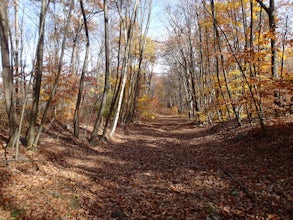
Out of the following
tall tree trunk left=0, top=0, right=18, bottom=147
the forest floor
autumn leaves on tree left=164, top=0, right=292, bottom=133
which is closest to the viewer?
the forest floor

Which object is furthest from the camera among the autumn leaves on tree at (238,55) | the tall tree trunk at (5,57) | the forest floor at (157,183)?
the autumn leaves on tree at (238,55)

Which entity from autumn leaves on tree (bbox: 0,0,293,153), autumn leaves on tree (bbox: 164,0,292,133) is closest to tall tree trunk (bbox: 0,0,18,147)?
Answer: autumn leaves on tree (bbox: 0,0,293,153)

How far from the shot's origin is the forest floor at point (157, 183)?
4.35 m

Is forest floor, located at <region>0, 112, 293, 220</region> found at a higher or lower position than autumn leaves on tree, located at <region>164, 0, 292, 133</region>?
lower

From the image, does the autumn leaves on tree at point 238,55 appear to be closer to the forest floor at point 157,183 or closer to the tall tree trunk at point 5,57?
the forest floor at point 157,183

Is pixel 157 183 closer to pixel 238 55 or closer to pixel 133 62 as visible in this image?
pixel 238 55

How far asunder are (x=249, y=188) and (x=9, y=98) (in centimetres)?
716

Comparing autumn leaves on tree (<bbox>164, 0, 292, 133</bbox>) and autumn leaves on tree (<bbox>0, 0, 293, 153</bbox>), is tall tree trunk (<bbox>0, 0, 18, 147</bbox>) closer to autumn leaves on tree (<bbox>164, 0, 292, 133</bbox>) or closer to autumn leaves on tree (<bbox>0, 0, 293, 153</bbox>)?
autumn leaves on tree (<bbox>0, 0, 293, 153</bbox>)

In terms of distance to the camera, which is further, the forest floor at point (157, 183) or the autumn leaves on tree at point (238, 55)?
the autumn leaves on tree at point (238, 55)

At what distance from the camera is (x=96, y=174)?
22.7 ft

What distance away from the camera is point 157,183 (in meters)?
6.21

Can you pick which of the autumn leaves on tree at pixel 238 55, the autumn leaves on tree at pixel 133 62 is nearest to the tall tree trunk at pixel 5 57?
the autumn leaves on tree at pixel 133 62

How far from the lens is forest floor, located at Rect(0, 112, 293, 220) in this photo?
14.3 ft

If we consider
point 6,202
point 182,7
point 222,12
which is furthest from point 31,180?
point 182,7
